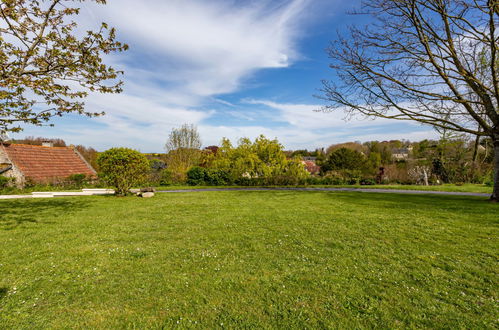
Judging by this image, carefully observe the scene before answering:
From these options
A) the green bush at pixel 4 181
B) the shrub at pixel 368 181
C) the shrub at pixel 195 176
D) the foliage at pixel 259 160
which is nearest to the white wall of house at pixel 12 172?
the green bush at pixel 4 181

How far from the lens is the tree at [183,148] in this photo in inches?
1209

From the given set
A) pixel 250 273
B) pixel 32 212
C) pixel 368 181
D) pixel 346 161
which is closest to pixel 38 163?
pixel 32 212

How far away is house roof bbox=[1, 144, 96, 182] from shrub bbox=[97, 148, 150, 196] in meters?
10.2

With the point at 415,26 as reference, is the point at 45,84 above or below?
below

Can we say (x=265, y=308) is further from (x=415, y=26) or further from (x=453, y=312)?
(x=415, y=26)

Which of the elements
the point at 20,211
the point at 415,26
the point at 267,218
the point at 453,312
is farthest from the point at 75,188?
the point at 415,26

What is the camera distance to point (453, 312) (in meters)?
2.85

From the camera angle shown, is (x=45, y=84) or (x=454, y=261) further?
(x=45, y=84)

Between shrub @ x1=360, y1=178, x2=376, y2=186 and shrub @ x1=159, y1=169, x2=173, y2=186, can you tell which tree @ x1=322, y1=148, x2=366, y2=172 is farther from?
shrub @ x1=159, y1=169, x2=173, y2=186

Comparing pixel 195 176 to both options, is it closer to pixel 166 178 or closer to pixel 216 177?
pixel 216 177

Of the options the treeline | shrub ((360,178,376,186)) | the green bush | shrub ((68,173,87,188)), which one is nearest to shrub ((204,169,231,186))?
the treeline

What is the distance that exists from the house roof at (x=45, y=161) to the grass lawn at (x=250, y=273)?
48.8ft

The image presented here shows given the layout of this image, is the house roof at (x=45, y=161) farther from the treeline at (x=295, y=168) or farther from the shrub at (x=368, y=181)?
the shrub at (x=368, y=181)

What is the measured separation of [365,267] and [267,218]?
4.04m
